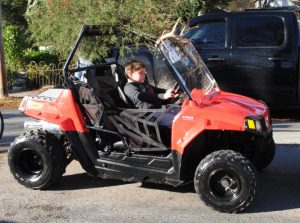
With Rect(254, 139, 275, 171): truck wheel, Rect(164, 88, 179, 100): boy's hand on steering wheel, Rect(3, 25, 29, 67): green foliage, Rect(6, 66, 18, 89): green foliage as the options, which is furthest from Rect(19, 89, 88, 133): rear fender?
Rect(3, 25, 29, 67): green foliage

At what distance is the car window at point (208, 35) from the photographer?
8.52m

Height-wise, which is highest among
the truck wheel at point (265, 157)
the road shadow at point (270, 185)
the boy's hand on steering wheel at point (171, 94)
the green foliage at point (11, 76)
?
the boy's hand on steering wheel at point (171, 94)

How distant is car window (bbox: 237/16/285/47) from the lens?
8.35 metres

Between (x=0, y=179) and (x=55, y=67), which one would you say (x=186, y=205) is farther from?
(x=55, y=67)

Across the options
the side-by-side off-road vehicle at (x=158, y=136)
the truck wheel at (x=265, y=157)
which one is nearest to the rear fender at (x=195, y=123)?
the side-by-side off-road vehicle at (x=158, y=136)

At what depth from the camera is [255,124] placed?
4.55 meters

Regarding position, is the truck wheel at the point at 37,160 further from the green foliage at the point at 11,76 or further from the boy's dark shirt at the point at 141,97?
the green foliage at the point at 11,76

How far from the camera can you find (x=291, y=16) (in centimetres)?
832

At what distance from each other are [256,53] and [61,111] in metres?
4.02

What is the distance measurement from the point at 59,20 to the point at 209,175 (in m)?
5.16

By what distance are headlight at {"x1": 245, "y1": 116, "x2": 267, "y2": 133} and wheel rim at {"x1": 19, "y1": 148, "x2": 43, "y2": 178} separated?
208cm

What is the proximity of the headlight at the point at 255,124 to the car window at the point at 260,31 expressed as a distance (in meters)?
4.00

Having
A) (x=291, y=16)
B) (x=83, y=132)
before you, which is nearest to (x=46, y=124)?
(x=83, y=132)

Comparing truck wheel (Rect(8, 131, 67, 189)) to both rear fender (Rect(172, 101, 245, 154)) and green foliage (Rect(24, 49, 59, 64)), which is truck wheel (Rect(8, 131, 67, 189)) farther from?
green foliage (Rect(24, 49, 59, 64))
